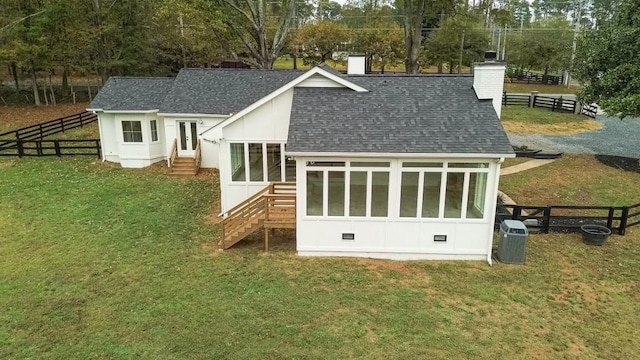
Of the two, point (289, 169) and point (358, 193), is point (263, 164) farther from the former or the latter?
point (358, 193)

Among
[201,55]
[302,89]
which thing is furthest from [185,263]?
[201,55]

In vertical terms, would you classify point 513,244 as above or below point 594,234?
above

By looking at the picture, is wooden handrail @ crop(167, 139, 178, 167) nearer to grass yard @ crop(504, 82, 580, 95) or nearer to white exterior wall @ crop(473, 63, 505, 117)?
white exterior wall @ crop(473, 63, 505, 117)

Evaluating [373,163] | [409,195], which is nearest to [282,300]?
[373,163]

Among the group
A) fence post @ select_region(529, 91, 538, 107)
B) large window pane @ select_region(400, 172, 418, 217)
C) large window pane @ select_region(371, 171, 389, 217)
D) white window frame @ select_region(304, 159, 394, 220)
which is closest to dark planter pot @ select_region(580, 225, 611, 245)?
large window pane @ select_region(400, 172, 418, 217)

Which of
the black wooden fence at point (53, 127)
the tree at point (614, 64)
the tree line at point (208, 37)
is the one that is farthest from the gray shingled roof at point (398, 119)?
the black wooden fence at point (53, 127)

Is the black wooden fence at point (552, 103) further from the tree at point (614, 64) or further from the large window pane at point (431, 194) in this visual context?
the large window pane at point (431, 194)
